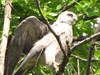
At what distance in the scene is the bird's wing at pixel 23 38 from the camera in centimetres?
602

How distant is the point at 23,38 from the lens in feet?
21.2

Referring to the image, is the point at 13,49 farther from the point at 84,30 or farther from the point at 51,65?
the point at 84,30

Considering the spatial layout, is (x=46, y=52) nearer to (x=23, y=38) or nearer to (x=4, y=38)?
(x=23, y=38)

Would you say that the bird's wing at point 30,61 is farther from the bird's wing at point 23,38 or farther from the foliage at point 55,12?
the foliage at point 55,12

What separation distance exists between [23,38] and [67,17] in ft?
3.46

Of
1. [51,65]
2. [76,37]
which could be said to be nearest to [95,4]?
[76,37]

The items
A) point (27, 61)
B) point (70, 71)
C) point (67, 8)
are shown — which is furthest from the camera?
point (67, 8)

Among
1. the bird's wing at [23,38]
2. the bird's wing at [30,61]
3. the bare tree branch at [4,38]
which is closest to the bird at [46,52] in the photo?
the bird's wing at [30,61]

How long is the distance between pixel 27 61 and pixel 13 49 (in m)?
0.39

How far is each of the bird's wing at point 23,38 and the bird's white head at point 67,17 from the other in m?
0.42

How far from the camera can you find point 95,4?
20.4ft

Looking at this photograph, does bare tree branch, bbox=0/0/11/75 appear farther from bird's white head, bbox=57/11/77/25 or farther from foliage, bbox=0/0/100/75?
bird's white head, bbox=57/11/77/25

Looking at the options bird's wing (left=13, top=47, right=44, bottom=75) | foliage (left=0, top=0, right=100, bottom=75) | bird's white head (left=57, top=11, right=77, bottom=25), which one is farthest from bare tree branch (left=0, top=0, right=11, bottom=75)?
bird's white head (left=57, top=11, right=77, bottom=25)

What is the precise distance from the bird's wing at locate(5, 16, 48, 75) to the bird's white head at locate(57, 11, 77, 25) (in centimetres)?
42
